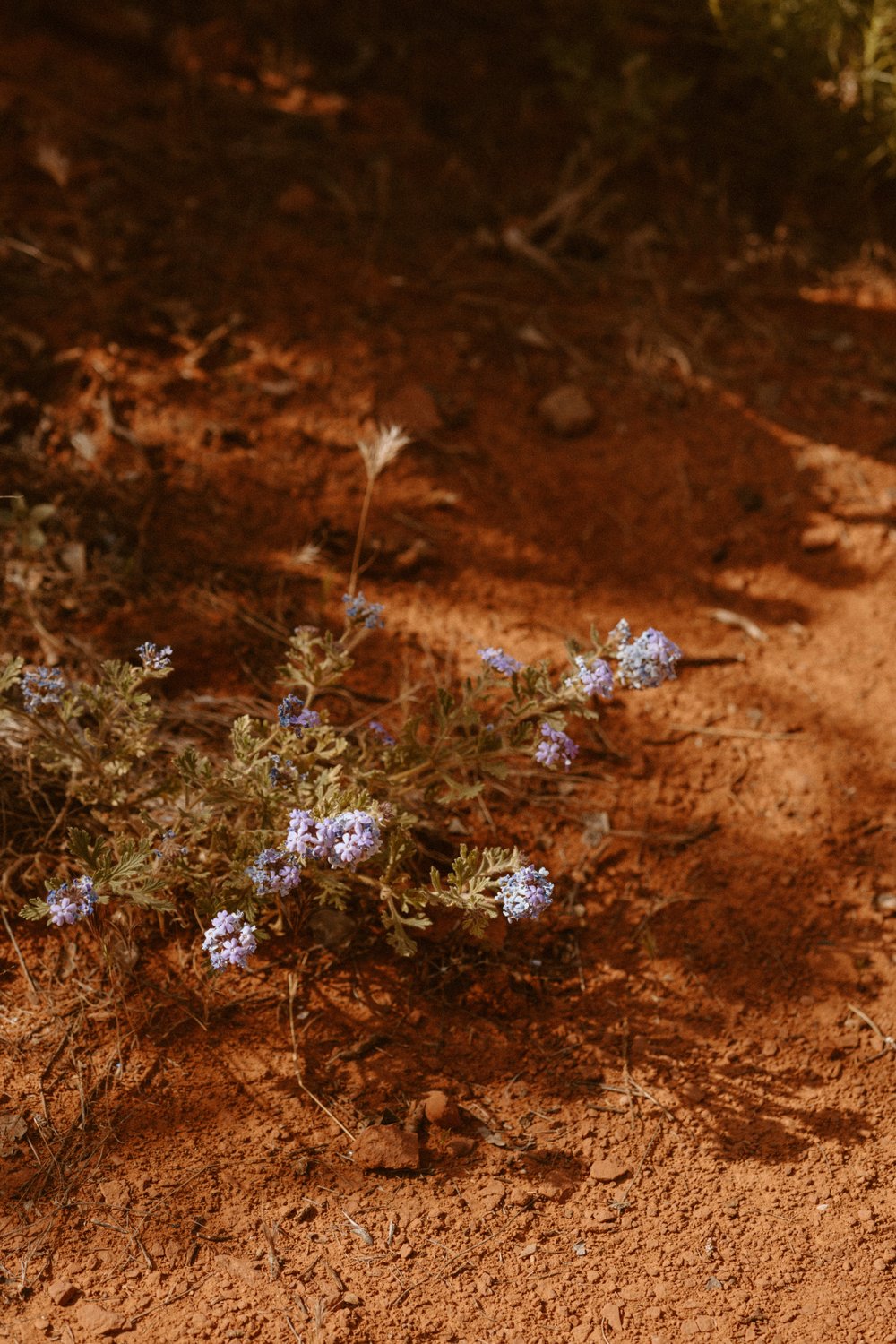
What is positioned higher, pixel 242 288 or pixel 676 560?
pixel 242 288

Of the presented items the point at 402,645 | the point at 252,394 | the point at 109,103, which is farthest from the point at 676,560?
the point at 109,103

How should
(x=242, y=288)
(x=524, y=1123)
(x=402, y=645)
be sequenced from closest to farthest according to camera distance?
(x=524, y=1123) < (x=402, y=645) < (x=242, y=288)

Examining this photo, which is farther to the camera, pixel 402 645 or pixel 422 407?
pixel 422 407

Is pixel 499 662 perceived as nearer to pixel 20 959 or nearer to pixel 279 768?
pixel 279 768

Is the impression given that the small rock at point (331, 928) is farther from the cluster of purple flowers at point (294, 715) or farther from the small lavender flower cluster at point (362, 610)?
the small lavender flower cluster at point (362, 610)

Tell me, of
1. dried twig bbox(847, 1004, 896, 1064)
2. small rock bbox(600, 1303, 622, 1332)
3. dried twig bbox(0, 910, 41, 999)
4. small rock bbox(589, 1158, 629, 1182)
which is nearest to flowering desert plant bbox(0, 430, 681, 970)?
dried twig bbox(0, 910, 41, 999)

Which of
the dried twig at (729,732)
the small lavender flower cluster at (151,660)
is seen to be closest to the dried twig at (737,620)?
the dried twig at (729,732)

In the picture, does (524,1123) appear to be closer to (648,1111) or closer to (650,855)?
(648,1111)

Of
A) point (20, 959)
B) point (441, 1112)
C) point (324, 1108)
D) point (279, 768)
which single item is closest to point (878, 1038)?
point (441, 1112)
